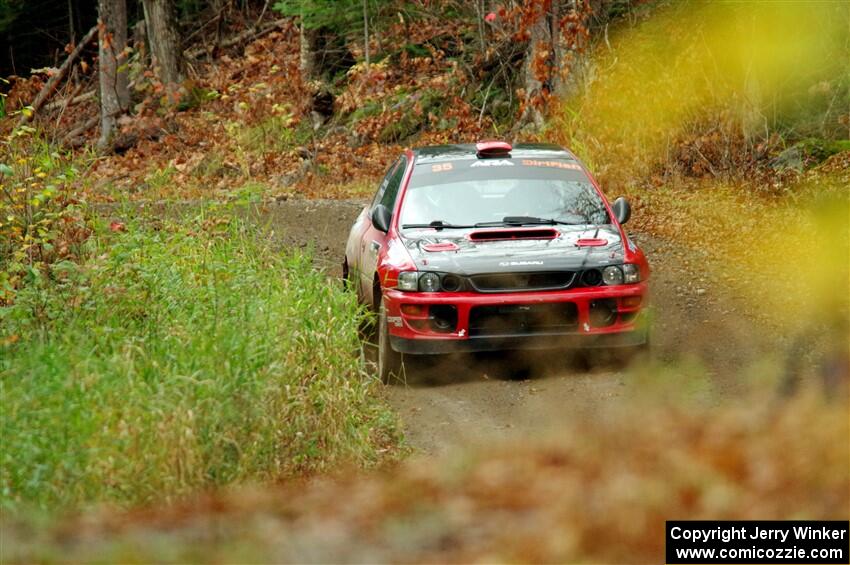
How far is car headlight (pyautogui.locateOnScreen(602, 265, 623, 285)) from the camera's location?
9.29 metres

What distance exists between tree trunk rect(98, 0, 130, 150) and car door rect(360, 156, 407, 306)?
705 inches

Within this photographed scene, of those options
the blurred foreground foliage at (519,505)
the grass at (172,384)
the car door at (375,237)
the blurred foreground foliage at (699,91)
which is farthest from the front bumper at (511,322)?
the blurred foreground foliage at (699,91)

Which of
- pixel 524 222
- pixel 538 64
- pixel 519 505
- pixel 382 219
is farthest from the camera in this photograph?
pixel 538 64

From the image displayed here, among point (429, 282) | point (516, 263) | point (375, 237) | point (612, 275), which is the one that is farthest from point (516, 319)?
point (375, 237)

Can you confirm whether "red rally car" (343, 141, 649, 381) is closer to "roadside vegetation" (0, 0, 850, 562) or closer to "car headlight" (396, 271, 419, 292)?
"car headlight" (396, 271, 419, 292)

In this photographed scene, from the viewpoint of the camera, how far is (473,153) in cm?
1092

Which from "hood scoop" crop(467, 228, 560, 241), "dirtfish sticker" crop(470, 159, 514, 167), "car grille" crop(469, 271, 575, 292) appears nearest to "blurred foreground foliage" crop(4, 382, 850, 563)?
"car grille" crop(469, 271, 575, 292)

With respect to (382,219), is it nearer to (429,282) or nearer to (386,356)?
(429,282)

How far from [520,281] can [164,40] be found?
22002mm

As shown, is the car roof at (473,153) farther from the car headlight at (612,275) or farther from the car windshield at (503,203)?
the car headlight at (612,275)

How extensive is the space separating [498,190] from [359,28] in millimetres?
17697

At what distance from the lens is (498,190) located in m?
10.4

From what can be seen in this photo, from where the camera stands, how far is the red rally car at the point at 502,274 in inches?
360

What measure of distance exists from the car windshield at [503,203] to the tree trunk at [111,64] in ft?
63.1
